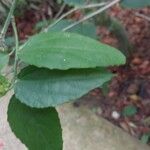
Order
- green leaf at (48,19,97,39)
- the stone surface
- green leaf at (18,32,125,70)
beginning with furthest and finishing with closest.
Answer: the stone surface < green leaf at (48,19,97,39) < green leaf at (18,32,125,70)

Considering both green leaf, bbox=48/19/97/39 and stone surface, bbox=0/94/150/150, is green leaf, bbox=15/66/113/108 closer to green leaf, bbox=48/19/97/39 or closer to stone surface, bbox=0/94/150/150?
green leaf, bbox=48/19/97/39

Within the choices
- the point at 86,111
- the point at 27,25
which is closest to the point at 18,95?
the point at 86,111

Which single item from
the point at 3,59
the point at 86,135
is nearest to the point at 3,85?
the point at 3,59

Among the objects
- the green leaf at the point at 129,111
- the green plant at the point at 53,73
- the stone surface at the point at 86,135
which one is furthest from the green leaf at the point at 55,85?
the green leaf at the point at 129,111

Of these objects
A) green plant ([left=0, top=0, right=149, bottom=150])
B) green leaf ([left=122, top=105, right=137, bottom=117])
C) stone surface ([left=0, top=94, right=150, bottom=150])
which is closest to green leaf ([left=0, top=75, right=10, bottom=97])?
green plant ([left=0, top=0, right=149, bottom=150])

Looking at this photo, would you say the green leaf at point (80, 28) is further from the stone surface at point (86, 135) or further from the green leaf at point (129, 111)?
the green leaf at point (129, 111)

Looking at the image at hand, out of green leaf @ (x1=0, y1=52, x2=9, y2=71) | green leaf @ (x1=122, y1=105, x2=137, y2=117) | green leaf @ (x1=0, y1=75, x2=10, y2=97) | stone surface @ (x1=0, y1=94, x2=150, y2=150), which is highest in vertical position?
green leaf @ (x1=0, y1=52, x2=9, y2=71)
